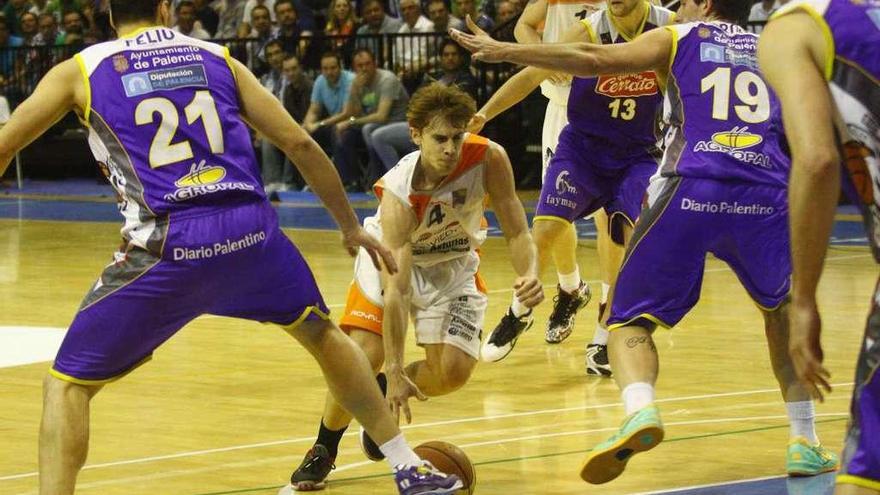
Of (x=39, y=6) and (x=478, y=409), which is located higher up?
(x=478, y=409)

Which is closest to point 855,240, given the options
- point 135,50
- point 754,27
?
point 754,27

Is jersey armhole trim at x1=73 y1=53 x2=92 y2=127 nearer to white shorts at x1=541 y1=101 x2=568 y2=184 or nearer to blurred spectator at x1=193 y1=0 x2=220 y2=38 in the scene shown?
white shorts at x1=541 y1=101 x2=568 y2=184

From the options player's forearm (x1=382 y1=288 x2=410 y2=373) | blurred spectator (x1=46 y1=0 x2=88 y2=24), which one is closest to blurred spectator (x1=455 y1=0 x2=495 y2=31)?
blurred spectator (x1=46 y1=0 x2=88 y2=24)

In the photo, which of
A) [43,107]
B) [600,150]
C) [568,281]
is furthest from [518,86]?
[43,107]

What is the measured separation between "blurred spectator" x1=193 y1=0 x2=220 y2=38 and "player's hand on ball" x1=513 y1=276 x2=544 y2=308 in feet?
48.8

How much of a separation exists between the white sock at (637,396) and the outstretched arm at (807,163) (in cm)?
184

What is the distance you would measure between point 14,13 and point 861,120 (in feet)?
64.8

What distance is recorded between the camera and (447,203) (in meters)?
6.59

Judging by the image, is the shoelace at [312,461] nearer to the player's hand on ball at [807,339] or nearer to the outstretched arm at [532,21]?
the player's hand on ball at [807,339]

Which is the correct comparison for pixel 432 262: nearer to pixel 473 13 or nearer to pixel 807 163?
pixel 807 163

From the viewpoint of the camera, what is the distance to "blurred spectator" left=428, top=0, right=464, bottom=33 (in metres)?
17.0

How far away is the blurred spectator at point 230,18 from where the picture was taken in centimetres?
1969

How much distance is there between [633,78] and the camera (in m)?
8.09

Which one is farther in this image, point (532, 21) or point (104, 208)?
point (104, 208)
